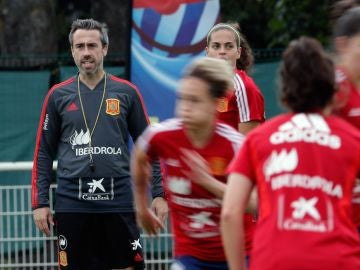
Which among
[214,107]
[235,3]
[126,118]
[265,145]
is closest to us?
[265,145]

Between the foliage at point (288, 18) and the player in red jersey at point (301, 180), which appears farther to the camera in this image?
the foliage at point (288, 18)

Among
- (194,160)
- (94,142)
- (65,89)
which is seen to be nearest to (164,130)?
(194,160)

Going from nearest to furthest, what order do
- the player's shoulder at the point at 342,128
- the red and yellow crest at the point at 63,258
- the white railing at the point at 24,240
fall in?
1. the player's shoulder at the point at 342,128
2. the red and yellow crest at the point at 63,258
3. the white railing at the point at 24,240

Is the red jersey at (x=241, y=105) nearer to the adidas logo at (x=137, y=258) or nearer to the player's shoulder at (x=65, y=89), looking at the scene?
the player's shoulder at (x=65, y=89)

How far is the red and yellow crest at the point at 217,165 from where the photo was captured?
6426 millimetres

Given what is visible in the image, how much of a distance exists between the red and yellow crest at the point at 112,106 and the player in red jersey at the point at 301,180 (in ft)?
13.1

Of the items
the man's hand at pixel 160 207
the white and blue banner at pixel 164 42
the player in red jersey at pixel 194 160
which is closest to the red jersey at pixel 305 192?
the player in red jersey at pixel 194 160

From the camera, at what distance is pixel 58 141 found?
924 centimetres

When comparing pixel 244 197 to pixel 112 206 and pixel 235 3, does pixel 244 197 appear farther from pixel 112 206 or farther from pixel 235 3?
pixel 235 3

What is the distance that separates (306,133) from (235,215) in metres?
0.46

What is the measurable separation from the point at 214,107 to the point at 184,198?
1.82 ft

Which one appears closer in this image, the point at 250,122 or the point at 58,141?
the point at 250,122

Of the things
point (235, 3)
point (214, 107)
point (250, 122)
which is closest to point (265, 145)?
point (214, 107)

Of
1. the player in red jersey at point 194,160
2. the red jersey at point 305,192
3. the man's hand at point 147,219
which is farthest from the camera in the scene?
the man's hand at point 147,219
